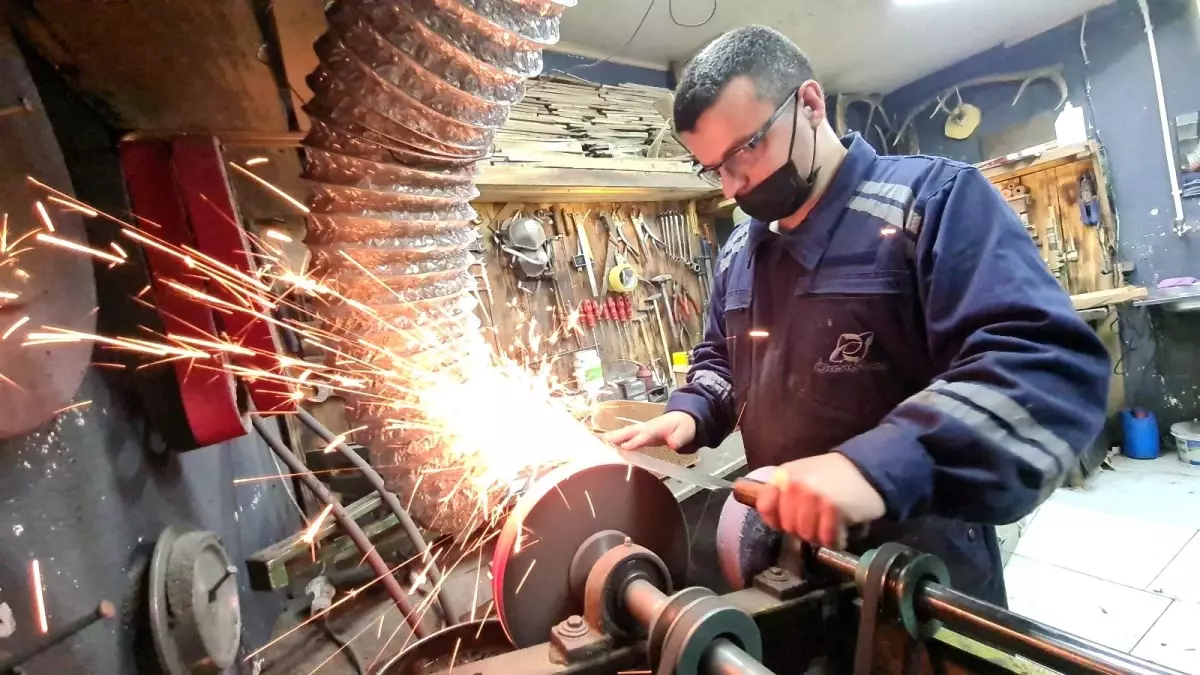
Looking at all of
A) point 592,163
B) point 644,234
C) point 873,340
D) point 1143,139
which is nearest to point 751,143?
point 873,340

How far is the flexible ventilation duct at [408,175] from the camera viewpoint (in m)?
1.38

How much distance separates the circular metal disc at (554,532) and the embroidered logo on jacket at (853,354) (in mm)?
550

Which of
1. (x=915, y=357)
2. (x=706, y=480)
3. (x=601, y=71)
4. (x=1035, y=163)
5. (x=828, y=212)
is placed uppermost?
(x=601, y=71)

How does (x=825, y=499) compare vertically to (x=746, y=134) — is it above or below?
below

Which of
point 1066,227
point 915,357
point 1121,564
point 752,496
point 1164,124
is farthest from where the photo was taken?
point 1066,227

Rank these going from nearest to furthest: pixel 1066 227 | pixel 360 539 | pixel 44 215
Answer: pixel 44 215 → pixel 360 539 → pixel 1066 227

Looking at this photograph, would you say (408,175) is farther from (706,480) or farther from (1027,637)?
(1027,637)

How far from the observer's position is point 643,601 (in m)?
1.06

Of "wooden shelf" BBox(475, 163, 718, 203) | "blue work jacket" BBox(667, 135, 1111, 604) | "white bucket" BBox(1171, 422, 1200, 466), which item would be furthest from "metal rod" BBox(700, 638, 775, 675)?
"white bucket" BBox(1171, 422, 1200, 466)

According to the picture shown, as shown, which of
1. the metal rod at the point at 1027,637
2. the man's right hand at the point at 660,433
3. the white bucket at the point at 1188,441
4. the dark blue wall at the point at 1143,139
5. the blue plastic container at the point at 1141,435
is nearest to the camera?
the metal rod at the point at 1027,637

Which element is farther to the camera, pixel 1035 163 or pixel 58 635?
pixel 1035 163

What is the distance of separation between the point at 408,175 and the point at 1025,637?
5.01 feet

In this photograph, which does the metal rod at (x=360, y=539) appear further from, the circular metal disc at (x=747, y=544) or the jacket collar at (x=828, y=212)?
the jacket collar at (x=828, y=212)

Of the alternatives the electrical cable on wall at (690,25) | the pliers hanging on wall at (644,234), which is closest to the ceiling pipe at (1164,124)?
the electrical cable on wall at (690,25)
